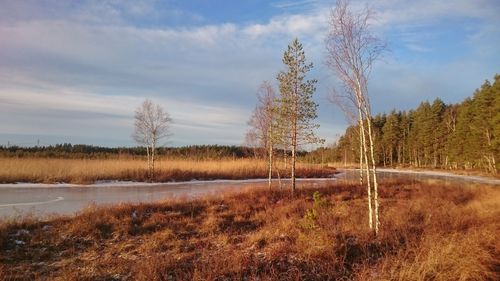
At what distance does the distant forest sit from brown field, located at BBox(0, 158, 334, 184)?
10.9 m

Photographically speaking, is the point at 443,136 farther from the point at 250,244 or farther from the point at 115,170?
the point at 250,244

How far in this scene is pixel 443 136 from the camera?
6569 cm

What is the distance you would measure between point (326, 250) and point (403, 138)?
75.7m

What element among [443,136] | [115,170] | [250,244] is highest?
[443,136]

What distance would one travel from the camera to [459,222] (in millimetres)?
12406

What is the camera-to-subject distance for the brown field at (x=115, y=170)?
25953mm

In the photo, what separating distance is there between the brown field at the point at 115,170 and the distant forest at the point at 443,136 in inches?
428

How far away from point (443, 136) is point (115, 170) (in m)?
55.2

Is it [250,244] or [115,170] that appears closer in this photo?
[250,244]

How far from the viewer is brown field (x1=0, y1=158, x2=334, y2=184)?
2595 cm

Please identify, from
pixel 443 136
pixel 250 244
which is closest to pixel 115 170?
pixel 250 244

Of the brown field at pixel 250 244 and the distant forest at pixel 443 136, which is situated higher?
the distant forest at pixel 443 136

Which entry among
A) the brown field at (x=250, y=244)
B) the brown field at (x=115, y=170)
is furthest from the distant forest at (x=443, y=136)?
the brown field at (x=250, y=244)

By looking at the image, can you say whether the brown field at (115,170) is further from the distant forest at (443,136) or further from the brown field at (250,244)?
the brown field at (250,244)
